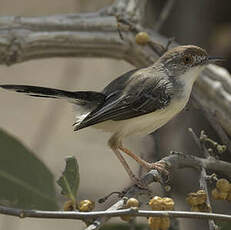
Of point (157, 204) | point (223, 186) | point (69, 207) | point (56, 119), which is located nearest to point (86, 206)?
point (69, 207)

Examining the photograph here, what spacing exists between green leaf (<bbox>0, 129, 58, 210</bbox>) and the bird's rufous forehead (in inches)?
40.3

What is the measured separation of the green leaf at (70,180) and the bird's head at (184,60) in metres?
1.39

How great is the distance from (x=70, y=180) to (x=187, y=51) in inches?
59.8

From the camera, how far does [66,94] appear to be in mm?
2984

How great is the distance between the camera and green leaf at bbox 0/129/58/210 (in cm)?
302

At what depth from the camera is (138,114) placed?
10.2ft

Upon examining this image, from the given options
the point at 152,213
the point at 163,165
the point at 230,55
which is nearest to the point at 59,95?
the point at 163,165

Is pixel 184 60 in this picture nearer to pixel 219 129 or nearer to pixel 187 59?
pixel 187 59

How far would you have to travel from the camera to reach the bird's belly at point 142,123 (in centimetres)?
312

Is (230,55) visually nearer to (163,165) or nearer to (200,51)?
(200,51)

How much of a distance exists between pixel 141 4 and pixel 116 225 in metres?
1.42

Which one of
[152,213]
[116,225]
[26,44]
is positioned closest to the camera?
[152,213]

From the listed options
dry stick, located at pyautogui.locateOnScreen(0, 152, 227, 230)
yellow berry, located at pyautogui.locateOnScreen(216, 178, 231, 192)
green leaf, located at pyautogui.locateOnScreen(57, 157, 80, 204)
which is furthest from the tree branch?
green leaf, located at pyautogui.locateOnScreen(57, 157, 80, 204)

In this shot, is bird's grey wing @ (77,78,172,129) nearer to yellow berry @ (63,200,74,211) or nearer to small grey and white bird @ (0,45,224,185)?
small grey and white bird @ (0,45,224,185)
